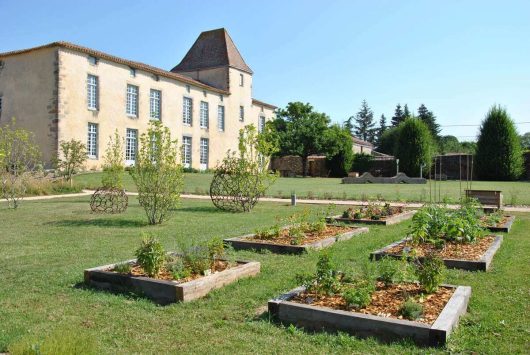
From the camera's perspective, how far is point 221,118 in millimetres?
46188

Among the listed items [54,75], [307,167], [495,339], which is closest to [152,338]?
[495,339]

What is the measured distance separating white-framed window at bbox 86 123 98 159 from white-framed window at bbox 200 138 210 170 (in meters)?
12.2

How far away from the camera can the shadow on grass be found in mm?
11047

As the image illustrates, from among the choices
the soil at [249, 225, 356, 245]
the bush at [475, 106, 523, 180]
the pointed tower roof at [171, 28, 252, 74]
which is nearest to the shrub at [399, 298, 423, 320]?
the soil at [249, 225, 356, 245]

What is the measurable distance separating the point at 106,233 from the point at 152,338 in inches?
246

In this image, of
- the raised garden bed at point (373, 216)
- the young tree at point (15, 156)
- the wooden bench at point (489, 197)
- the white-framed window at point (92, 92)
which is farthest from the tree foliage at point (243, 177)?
the white-framed window at point (92, 92)

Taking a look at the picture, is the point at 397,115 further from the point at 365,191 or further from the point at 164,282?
the point at 164,282

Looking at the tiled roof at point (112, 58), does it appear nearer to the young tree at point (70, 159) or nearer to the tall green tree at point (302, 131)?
the young tree at point (70, 159)

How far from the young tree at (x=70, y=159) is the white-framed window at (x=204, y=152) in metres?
15.7

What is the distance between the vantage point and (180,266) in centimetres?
550

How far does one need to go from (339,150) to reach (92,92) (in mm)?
22947

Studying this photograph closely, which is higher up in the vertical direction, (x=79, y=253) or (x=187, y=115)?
(x=187, y=115)

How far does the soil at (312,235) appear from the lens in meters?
8.25

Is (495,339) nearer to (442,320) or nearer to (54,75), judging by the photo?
(442,320)
